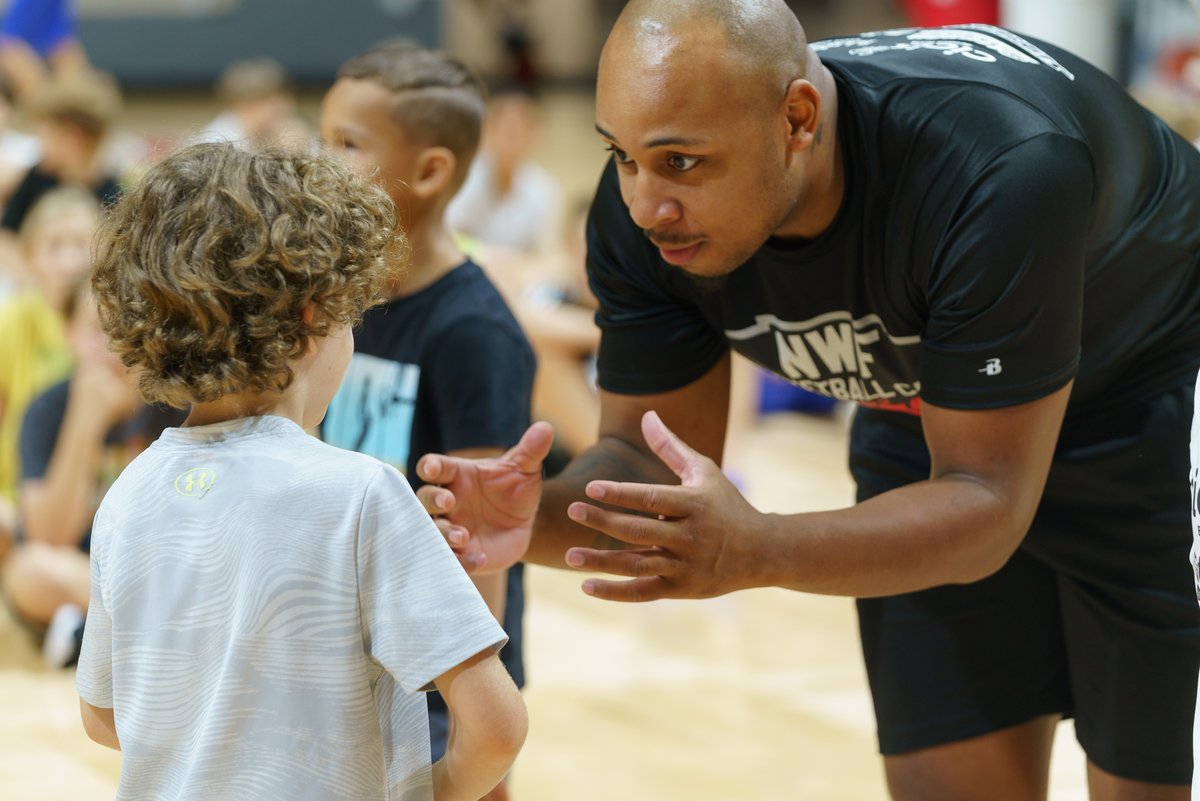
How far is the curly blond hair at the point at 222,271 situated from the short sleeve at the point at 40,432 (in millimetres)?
3128

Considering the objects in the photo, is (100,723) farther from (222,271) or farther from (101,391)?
(101,391)

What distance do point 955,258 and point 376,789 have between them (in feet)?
3.14

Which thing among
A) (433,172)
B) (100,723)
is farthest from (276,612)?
(433,172)

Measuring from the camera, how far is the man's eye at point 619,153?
75.9 inches

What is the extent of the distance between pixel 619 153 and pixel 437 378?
0.58 metres

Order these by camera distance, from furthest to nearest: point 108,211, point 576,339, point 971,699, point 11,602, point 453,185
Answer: point 576,339, point 11,602, point 453,185, point 971,699, point 108,211

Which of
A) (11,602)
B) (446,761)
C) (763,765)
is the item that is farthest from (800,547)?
(11,602)

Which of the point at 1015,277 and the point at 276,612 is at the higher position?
the point at 1015,277

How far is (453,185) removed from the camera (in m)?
2.64

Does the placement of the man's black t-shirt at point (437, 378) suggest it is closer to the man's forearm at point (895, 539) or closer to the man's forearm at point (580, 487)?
the man's forearm at point (580, 487)

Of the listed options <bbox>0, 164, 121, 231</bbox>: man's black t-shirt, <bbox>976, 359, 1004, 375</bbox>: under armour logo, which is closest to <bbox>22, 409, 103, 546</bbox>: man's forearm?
<bbox>0, 164, 121, 231</bbox>: man's black t-shirt

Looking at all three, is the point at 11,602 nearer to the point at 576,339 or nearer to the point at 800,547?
the point at 576,339

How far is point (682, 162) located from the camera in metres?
1.88

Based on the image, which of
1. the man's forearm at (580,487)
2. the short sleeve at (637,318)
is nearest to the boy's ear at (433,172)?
the short sleeve at (637,318)
